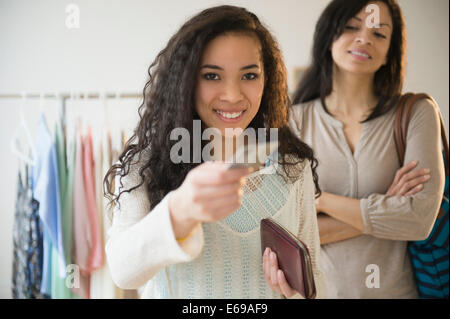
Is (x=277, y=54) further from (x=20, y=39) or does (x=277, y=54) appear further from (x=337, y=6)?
(x=20, y=39)

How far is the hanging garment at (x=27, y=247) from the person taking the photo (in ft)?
4.59

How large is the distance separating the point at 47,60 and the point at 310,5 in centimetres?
117

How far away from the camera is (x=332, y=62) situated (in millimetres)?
1186

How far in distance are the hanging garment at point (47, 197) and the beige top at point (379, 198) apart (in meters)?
0.87

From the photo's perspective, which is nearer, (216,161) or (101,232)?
(216,161)

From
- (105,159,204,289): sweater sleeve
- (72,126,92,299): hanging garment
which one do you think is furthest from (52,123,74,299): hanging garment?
(105,159,204,289): sweater sleeve

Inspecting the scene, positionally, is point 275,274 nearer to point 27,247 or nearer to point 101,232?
point 101,232

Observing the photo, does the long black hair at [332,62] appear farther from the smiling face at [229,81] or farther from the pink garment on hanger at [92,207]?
the pink garment on hanger at [92,207]

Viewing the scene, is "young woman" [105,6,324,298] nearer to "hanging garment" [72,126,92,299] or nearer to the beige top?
the beige top

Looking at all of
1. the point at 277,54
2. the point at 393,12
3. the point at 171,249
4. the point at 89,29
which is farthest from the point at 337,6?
the point at 89,29

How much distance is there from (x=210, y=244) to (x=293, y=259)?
182 mm

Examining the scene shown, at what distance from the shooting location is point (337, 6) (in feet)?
3.60

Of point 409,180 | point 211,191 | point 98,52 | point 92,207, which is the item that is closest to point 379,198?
point 409,180

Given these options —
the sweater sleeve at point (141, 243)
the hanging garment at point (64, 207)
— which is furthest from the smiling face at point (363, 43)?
the hanging garment at point (64, 207)
